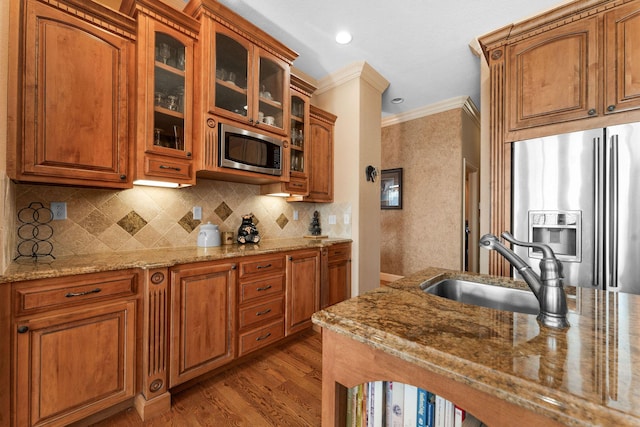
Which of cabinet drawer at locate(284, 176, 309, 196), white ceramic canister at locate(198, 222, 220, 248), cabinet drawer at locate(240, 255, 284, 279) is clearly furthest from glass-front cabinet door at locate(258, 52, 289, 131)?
cabinet drawer at locate(240, 255, 284, 279)

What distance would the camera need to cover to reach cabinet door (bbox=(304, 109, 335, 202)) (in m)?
3.02

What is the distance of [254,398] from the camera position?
1.74 meters

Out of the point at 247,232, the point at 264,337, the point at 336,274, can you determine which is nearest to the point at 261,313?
the point at 264,337

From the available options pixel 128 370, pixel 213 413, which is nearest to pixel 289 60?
pixel 128 370

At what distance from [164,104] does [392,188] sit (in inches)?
146

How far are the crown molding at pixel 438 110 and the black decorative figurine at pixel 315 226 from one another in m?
2.47

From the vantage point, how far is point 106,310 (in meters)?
1.44

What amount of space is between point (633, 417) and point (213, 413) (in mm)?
1880

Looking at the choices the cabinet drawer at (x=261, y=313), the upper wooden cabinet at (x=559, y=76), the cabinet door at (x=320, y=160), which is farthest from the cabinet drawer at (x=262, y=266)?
the upper wooden cabinet at (x=559, y=76)

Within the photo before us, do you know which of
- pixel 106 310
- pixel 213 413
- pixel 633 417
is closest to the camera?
pixel 633 417

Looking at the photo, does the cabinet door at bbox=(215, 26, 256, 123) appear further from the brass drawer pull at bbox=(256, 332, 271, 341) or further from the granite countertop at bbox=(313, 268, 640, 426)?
the granite countertop at bbox=(313, 268, 640, 426)

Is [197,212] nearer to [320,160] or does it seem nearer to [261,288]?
[261,288]

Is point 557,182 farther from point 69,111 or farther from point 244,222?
point 69,111

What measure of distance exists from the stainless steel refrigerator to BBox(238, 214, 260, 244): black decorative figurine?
2.11 meters
